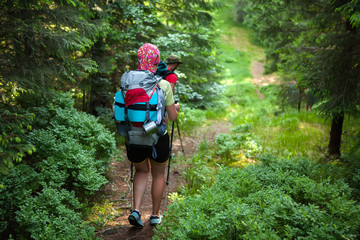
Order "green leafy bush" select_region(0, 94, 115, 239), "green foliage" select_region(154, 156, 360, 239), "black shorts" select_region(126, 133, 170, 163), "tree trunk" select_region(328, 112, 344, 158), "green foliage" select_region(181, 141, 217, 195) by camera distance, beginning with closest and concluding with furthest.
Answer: "green foliage" select_region(154, 156, 360, 239), "green leafy bush" select_region(0, 94, 115, 239), "black shorts" select_region(126, 133, 170, 163), "green foliage" select_region(181, 141, 217, 195), "tree trunk" select_region(328, 112, 344, 158)

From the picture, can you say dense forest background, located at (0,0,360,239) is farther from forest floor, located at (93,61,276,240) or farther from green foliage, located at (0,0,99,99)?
forest floor, located at (93,61,276,240)

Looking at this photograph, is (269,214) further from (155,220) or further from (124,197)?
(124,197)

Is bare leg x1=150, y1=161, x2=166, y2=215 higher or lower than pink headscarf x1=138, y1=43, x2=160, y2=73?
lower

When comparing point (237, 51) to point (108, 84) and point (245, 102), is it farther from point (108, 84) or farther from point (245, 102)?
point (108, 84)

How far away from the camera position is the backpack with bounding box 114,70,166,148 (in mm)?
3121

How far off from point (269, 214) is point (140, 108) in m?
1.92

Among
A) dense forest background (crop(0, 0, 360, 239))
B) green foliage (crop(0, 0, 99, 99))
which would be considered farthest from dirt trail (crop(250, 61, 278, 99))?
green foliage (crop(0, 0, 99, 99))

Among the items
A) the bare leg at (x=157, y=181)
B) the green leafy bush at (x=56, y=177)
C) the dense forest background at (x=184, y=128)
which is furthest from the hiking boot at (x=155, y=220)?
the green leafy bush at (x=56, y=177)

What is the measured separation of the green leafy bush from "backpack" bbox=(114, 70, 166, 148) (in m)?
1.29

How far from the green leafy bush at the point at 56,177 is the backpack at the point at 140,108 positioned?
1.29 m

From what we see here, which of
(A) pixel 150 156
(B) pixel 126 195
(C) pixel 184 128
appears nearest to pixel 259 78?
(C) pixel 184 128

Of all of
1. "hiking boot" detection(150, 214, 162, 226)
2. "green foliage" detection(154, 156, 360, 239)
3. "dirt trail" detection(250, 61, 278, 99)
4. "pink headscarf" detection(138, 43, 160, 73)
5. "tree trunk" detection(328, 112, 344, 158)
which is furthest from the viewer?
"dirt trail" detection(250, 61, 278, 99)

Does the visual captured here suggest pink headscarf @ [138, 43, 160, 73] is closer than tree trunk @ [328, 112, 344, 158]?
Yes

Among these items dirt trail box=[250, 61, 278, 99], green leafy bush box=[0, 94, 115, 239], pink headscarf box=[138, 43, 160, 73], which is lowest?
green leafy bush box=[0, 94, 115, 239]
